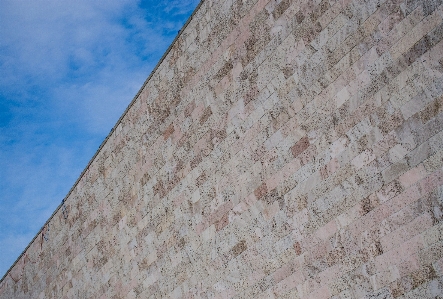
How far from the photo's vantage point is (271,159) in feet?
15.4

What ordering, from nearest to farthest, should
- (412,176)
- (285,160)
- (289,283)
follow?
(412,176) → (289,283) → (285,160)

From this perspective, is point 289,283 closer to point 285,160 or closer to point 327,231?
point 327,231

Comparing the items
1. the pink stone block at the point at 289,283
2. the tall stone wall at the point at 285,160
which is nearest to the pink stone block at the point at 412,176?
the tall stone wall at the point at 285,160

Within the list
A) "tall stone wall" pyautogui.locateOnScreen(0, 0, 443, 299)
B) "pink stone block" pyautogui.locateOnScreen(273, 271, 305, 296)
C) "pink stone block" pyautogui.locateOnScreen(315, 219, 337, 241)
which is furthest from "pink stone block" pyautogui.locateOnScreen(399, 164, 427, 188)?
"pink stone block" pyautogui.locateOnScreen(273, 271, 305, 296)

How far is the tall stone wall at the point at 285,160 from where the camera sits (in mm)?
3656

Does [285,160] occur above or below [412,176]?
above

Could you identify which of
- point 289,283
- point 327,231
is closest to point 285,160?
point 327,231

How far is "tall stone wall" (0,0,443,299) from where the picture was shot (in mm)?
3656

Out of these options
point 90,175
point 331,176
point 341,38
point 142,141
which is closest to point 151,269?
point 142,141

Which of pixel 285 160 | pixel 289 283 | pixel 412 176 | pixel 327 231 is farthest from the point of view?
pixel 285 160

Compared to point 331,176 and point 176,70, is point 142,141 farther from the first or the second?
point 331,176

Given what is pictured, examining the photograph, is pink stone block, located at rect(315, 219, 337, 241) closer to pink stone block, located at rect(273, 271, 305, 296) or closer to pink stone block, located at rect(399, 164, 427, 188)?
pink stone block, located at rect(273, 271, 305, 296)

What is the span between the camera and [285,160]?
454cm

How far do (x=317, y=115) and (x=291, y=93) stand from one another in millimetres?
390
